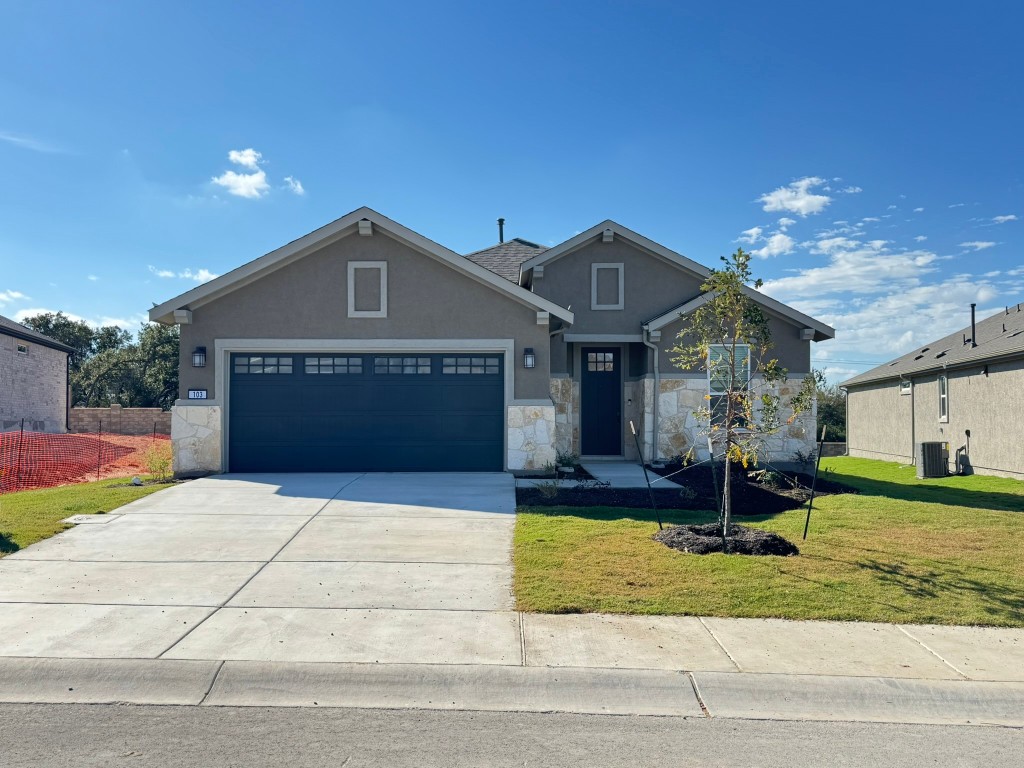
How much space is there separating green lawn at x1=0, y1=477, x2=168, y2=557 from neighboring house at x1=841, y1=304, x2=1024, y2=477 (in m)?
17.6

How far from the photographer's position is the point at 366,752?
390cm

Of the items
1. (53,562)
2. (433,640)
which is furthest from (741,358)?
(53,562)

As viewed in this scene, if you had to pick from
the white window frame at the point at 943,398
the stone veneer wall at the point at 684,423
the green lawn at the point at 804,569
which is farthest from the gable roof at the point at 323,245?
the white window frame at the point at 943,398

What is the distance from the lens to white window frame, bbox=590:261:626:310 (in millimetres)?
16500

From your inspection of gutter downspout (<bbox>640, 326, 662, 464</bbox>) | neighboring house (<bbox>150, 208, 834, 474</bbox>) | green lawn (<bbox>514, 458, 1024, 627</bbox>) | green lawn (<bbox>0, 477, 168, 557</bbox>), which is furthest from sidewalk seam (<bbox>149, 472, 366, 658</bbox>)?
gutter downspout (<bbox>640, 326, 662, 464</bbox>)

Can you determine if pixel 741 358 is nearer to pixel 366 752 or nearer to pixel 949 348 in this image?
pixel 949 348

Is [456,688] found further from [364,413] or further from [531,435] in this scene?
[364,413]

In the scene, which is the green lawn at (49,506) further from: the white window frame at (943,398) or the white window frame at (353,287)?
the white window frame at (943,398)

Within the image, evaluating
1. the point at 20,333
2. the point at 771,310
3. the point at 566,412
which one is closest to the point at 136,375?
the point at 20,333

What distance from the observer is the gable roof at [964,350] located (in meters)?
16.7

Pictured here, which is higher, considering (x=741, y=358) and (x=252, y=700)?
(x=741, y=358)

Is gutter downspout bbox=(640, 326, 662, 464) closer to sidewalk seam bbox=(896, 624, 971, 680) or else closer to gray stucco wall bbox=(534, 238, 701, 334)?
gray stucco wall bbox=(534, 238, 701, 334)

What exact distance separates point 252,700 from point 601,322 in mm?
12942

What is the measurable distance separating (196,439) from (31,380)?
19271mm
